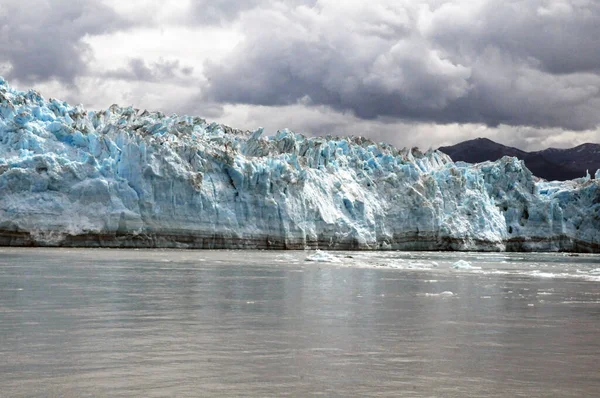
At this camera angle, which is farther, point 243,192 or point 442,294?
point 243,192

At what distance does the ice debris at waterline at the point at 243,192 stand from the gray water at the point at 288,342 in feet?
94.0

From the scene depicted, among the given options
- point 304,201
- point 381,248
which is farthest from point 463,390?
point 381,248

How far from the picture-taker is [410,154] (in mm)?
70188

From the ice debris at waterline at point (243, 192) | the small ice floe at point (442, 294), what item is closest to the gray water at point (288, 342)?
the small ice floe at point (442, 294)

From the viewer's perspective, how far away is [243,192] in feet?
166

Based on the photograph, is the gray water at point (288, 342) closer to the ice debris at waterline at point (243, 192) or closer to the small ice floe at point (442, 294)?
the small ice floe at point (442, 294)

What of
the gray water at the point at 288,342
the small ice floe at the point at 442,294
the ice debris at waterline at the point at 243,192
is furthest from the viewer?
the ice debris at waterline at the point at 243,192

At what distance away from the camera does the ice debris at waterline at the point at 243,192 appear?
43250 mm

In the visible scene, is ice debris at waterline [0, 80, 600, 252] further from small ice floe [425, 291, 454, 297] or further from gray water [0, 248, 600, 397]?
small ice floe [425, 291, 454, 297]

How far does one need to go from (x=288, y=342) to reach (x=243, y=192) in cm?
4253

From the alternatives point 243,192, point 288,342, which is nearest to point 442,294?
point 288,342

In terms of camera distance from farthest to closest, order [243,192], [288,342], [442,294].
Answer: [243,192], [442,294], [288,342]

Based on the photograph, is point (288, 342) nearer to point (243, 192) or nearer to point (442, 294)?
point (442, 294)

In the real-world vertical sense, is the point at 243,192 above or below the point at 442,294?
above
